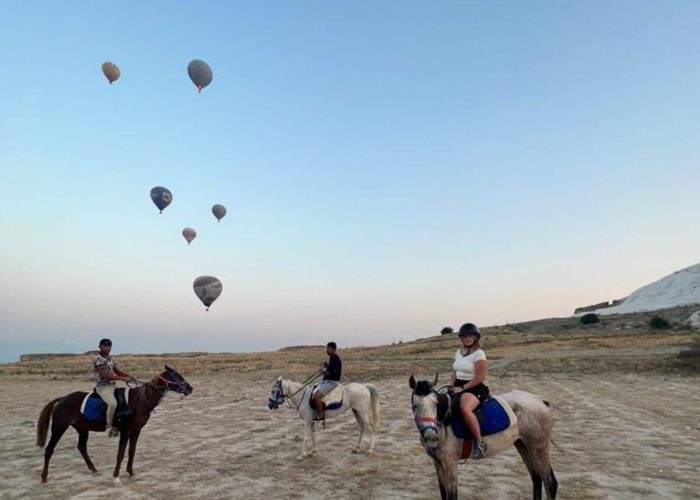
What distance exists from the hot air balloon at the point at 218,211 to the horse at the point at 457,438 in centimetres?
4611

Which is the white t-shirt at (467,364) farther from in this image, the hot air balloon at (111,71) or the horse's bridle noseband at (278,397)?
the hot air balloon at (111,71)

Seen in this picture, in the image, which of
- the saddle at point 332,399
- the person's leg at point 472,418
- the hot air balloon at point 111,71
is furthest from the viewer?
the hot air balloon at point 111,71

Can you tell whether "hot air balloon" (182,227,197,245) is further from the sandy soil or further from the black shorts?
the black shorts

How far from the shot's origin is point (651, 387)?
23125 millimetres

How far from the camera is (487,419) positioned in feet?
22.5

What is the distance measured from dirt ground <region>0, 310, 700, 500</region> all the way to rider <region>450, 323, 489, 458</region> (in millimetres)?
2362

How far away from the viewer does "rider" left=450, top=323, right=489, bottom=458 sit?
21.6 feet

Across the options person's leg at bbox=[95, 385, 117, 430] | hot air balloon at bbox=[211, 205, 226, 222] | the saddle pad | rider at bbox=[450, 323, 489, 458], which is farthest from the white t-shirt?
hot air balloon at bbox=[211, 205, 226, 222]

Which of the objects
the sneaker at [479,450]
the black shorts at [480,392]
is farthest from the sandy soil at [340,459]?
the black shorts at [480,392]

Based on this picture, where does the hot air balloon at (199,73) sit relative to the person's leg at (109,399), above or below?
above

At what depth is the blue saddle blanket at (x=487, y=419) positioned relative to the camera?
6.73m

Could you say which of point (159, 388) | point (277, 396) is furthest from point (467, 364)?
point (159, 388)

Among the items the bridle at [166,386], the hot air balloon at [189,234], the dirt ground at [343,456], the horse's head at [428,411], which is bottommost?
the dirt ground at [343,456]

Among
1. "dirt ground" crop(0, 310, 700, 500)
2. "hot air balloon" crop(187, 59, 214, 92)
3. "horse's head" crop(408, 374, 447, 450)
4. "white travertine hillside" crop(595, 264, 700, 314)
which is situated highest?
"hot air balloon" crop(187, 59, 214, 92)
